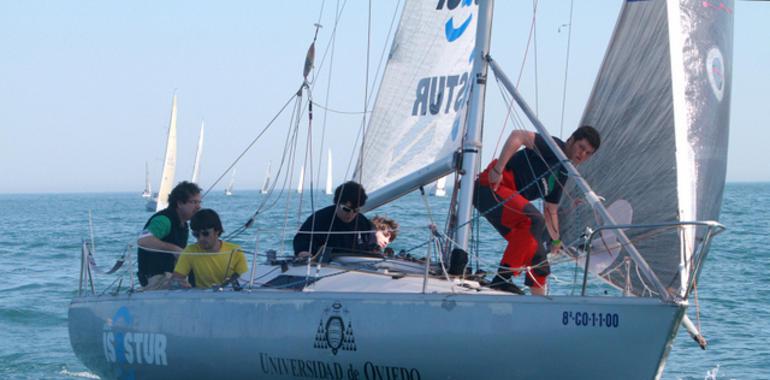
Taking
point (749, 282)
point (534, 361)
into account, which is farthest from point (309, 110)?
point (749, 282)

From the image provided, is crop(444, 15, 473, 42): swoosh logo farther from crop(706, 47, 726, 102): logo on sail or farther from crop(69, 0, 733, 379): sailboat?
crop(706, 47, 726, 102): logo on sail

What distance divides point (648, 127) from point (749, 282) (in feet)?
25.4

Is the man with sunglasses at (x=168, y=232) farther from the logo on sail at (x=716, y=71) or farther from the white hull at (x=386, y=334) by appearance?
the logo on sail at (x=716, y=71)

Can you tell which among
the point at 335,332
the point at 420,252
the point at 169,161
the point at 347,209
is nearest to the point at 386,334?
the point at 335,332

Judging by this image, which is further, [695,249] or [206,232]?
[206,232]

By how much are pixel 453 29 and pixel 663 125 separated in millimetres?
2015

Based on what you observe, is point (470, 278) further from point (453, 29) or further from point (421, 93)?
point (453, 29)

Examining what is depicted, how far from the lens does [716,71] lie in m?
7.02

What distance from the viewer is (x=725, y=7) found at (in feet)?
23.7

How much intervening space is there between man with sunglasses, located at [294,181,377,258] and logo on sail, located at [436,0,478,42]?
1420mm

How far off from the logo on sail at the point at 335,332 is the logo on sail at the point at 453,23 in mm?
2655

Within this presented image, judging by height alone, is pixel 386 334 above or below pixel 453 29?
below

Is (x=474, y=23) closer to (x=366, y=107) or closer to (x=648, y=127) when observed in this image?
(x=366, y=107)

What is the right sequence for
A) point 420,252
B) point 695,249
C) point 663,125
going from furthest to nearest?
point 420,252
point 663,125
point 695,249
